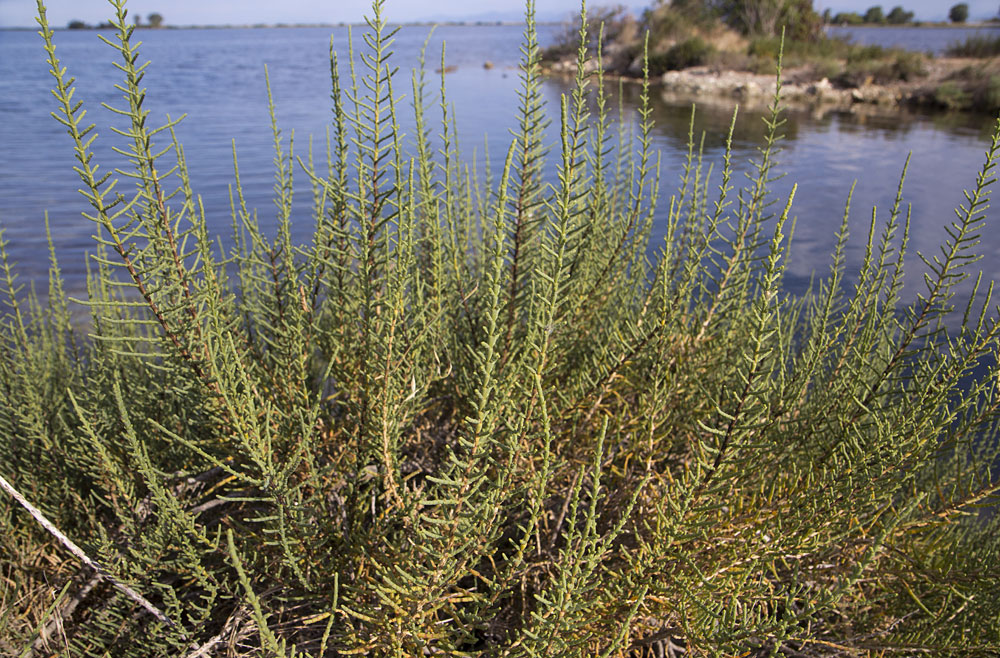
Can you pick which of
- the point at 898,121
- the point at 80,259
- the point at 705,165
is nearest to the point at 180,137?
the point at 80,259

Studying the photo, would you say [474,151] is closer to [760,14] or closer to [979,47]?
[979,47]

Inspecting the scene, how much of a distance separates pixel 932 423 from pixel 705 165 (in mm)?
13287

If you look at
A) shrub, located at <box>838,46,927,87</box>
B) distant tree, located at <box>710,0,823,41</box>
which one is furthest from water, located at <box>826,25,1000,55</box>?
shrub, located at <box>838,46,927,87</box>

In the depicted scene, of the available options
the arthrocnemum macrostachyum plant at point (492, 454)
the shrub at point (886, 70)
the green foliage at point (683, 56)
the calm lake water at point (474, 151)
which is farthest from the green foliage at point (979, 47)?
the arthrocnemum macrostachyum plant at point (492, 454)

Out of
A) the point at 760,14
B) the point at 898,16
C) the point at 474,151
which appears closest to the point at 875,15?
the point at 898,16

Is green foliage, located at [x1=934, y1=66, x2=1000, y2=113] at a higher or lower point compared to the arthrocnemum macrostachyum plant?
higher

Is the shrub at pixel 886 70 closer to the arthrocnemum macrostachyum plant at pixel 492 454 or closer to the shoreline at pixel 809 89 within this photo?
the shoreline at pixel 809 89

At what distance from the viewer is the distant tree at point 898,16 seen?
89.9 meters

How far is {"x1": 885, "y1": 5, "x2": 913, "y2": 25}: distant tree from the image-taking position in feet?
295

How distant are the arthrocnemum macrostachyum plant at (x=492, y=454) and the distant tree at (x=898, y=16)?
113242 millimetres

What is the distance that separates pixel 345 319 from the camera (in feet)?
6.93

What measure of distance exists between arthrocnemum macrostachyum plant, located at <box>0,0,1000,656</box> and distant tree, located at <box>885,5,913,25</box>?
113242mm

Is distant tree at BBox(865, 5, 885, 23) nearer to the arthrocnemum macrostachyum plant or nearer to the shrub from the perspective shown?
the shrub

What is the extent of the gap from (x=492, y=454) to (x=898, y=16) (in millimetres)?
114987
